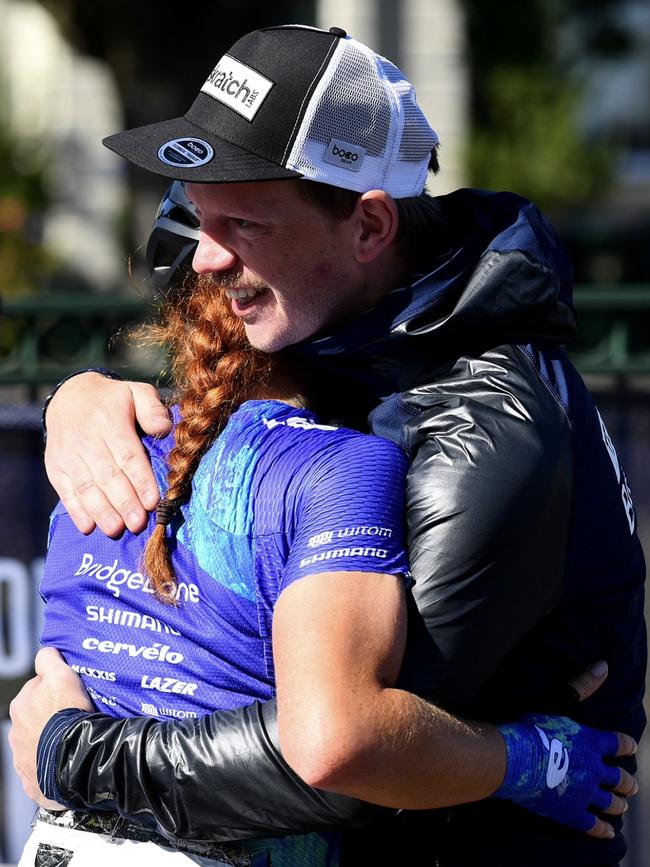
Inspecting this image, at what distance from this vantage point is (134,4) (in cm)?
1078

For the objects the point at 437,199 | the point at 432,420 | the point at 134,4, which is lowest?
the point at 134,4

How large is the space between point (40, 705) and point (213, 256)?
74cm

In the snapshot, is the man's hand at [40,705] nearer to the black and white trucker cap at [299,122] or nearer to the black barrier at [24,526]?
the black and white trucker cap at [299,122]

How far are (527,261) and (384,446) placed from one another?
37cm

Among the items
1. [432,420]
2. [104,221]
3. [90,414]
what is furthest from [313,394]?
[104,221]

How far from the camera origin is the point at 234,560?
68.1 inches

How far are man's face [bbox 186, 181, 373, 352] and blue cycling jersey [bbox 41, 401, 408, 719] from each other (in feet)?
0.48

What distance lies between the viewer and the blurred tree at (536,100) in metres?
13.7

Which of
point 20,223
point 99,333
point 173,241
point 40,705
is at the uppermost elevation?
point 173,241

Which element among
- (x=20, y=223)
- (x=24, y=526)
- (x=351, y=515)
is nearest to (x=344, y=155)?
(x=351, y=515)

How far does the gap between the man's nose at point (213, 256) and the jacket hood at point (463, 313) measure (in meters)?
0.17


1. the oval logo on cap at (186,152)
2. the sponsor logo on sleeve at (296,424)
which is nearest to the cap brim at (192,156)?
the oval logo on cap at (186,152)

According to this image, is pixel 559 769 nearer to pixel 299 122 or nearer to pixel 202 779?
pixel 202 779

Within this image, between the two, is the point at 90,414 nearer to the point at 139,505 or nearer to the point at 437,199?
the point at 139,505
